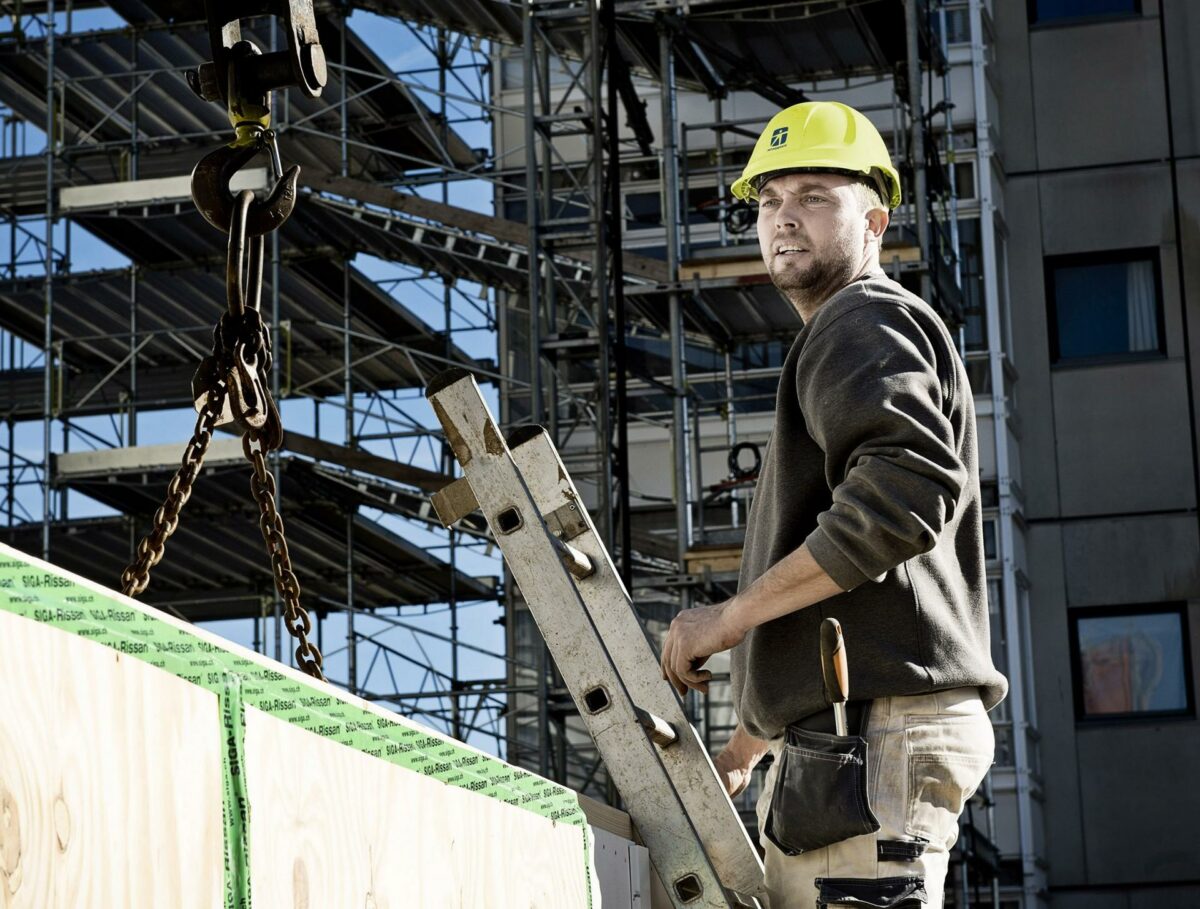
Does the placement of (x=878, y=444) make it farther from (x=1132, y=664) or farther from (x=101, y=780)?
(x=1132, y=664)

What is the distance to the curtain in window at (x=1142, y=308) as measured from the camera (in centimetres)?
2138

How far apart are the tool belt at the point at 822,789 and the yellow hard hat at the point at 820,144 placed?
0.99m

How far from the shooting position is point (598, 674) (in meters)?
3.77

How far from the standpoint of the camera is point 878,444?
10.6 feet

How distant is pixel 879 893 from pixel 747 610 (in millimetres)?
494

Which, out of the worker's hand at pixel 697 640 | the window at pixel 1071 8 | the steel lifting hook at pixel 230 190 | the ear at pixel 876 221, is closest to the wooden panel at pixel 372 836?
the worker's hand at pixel 697 640

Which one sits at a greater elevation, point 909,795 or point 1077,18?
point 1077,18

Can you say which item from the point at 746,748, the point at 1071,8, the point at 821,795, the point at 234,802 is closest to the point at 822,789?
the point at 821,795

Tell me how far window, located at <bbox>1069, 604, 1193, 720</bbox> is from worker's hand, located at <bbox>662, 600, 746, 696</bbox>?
17546 millimetres

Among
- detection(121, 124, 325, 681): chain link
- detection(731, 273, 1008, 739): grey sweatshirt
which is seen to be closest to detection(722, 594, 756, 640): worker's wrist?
detection(731, 273, 1008, 739): grey sweatshirt

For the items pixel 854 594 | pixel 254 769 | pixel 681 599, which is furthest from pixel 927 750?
pixel 681 599

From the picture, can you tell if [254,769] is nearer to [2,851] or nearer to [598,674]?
[2,851]

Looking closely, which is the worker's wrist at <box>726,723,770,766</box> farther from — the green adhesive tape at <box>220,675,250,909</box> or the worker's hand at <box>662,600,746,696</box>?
the green adhesive tape at <box>220,675,250,909</box>

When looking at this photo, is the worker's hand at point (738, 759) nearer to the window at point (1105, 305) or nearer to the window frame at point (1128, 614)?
the window frame at point (1128, 614)
